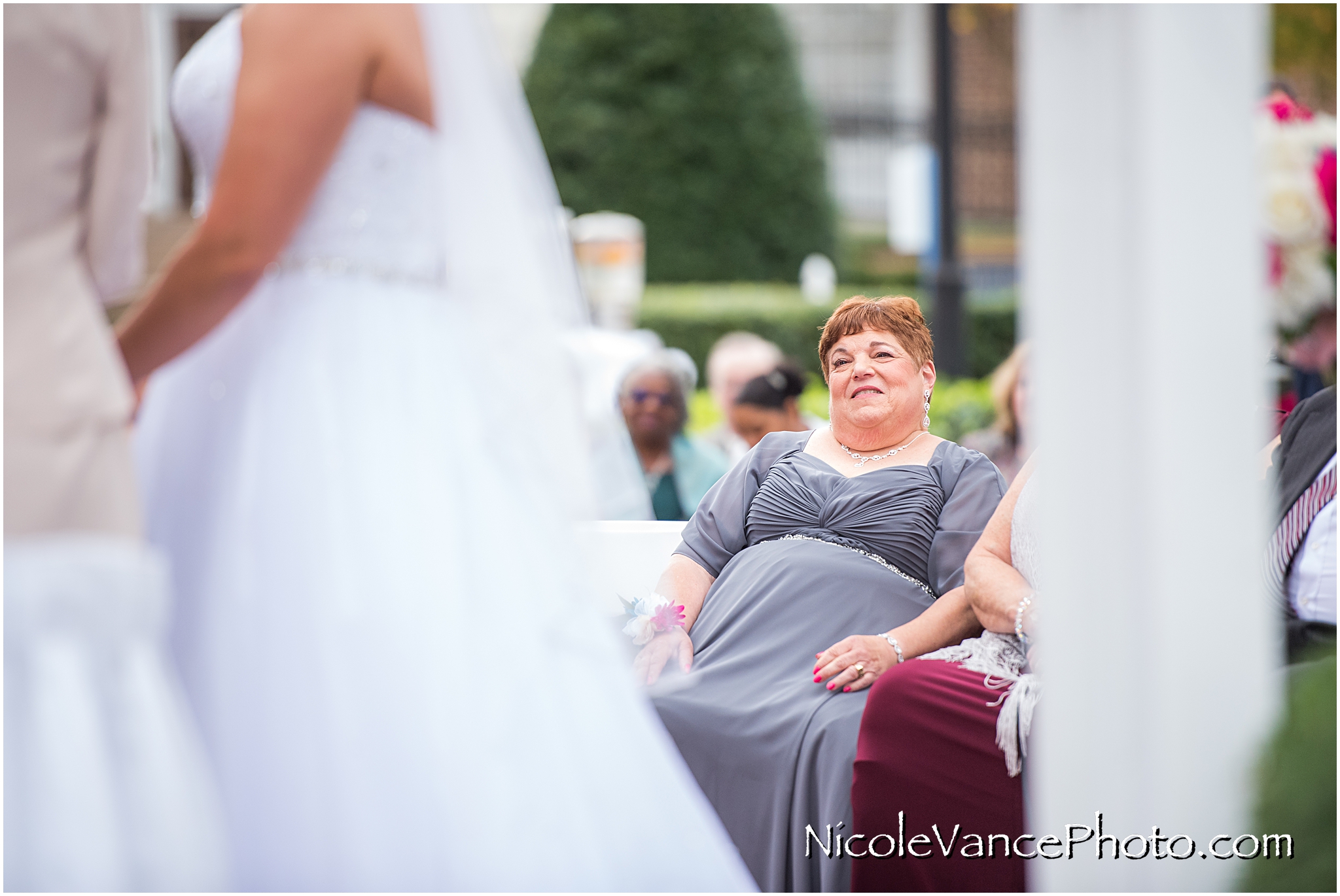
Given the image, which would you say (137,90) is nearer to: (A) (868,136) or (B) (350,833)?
(B) (350,833)

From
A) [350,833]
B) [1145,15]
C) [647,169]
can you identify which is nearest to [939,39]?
[1145,15]

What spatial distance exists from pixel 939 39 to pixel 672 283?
9.22 meters

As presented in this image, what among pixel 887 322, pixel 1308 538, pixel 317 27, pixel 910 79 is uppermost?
pixel 910 79

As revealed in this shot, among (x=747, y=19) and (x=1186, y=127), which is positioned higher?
(x=747, y=19)

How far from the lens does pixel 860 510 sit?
7.37 ft

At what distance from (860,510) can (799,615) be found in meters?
0.23

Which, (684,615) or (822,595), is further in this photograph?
(684,615)

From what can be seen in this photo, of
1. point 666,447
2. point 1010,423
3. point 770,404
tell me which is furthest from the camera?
point 1010,423

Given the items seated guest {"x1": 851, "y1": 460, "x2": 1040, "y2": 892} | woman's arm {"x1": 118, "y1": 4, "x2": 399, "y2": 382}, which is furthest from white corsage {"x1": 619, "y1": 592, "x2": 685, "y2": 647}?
woman's arm {"x1": 118, "y1": 4, "x2": 399, "y2": 382}

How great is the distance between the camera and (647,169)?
16109 millimetres

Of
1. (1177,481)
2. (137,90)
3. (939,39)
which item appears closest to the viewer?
(1177,481)

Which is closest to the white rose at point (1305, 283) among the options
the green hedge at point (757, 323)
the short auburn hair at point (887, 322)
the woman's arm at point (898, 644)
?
the short auburn hair at point (887, 322)

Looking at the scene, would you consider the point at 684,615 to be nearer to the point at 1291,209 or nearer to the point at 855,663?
the point at 855,663

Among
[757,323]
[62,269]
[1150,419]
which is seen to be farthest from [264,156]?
[757,323]
